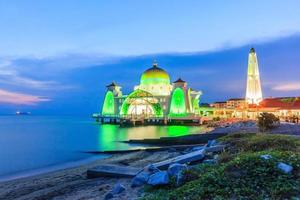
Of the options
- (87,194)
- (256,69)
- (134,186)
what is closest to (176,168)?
(134,186)

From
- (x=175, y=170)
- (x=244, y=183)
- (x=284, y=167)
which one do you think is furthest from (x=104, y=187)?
(x=284, y=167)

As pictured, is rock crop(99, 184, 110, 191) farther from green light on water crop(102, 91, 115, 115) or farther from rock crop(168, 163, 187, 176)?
green light on water crop(102, 91, 115, 115)

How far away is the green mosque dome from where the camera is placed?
8256cm

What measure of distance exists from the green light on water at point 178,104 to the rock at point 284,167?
218 ft

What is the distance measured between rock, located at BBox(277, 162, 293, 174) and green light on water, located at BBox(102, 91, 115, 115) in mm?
81192

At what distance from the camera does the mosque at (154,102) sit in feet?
241

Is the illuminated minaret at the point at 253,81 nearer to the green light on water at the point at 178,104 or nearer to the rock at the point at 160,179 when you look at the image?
the green light on water at the point at 178,104

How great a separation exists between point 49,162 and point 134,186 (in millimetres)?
16973

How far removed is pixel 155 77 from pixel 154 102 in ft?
25.3

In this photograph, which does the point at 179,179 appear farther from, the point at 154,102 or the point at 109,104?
the point at 109,104

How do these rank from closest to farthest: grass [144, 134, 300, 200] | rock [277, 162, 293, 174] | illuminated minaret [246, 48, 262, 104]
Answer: grass [144, 134, 300, 200] < rock [277, 162, 293, 174] < illuminated minaret [246, 48, 262, 104]

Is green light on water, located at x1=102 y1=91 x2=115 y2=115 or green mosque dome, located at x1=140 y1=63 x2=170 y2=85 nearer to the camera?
green mosque dome, located at x1=140 y1=63 x2=170 y2=85

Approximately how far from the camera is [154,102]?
79.0 meters

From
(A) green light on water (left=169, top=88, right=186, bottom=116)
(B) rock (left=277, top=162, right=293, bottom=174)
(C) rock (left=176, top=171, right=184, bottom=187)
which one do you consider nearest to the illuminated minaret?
(A) green light on water (left=169, top=88, right=186, bottom=116)
